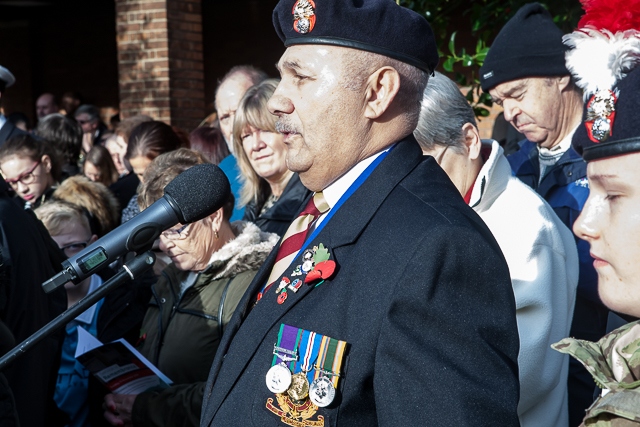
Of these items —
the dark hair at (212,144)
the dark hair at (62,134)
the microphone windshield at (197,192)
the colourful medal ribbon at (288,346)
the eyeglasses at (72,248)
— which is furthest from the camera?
the dark hair at (62,134)

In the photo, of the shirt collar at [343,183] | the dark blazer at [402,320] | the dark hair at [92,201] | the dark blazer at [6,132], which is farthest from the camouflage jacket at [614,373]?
the dark blazer at [6,132]

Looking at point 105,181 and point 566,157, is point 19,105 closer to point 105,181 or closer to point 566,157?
point 105,181

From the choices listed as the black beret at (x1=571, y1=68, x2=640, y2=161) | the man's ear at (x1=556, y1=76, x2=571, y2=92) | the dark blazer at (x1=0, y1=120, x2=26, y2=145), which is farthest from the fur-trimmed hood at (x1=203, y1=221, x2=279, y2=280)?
the dark blazer at (x1=0, y1=120, x2=26, y2=145)

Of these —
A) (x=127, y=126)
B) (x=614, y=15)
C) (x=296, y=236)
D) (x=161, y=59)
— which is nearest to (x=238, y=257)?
(x=296, y=236)

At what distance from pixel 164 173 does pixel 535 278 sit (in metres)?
1.51

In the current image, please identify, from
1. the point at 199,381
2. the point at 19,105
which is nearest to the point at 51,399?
the point at 199,381

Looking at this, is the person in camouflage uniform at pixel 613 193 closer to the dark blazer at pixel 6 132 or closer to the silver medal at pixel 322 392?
the silver medal at pixel 322 392

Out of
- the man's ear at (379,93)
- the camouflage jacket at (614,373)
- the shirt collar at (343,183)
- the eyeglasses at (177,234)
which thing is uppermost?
the man's ear at (379,93)

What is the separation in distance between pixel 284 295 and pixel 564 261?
1227 mm

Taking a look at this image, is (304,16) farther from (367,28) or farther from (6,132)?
(6,132)

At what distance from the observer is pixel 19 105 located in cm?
1323

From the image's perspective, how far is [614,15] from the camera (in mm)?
1724

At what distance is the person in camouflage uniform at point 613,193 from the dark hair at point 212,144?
3874mm

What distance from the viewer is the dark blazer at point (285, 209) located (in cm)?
391
